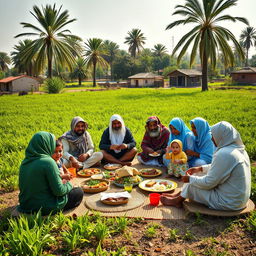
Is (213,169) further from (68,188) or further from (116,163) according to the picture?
(116,163)

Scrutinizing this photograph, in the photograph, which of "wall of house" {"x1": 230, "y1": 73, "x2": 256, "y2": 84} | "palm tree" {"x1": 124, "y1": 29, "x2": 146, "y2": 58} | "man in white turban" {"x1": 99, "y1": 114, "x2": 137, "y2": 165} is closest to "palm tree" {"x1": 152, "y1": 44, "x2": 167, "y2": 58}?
"palm tree" {"x1": 124, "y1": 29, "x2": 146, "y2": 58}

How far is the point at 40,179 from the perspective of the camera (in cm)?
346

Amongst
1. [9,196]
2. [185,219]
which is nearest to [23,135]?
[9,196]

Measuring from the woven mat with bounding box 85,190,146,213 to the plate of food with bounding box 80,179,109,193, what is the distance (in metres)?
0.16

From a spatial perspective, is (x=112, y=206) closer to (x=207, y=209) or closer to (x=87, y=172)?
(x=207, y=209)

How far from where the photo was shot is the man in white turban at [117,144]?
616 cm

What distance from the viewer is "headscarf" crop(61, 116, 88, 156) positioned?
5.95 metres

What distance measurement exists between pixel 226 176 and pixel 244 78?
39.1 m

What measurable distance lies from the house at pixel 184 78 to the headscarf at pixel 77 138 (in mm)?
38176

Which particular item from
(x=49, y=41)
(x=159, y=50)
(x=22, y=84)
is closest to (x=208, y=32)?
(x=49, y=41)

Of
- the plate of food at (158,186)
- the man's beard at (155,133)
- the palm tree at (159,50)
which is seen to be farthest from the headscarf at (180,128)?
the palm tree at (159,50)

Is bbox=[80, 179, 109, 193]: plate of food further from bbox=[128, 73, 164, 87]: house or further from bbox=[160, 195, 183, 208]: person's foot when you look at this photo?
bbox=[128, 73, 164, 87]: house

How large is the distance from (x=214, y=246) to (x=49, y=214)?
2141mm

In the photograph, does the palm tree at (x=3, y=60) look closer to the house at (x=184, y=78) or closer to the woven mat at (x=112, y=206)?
the house at (x=184, y=78)
